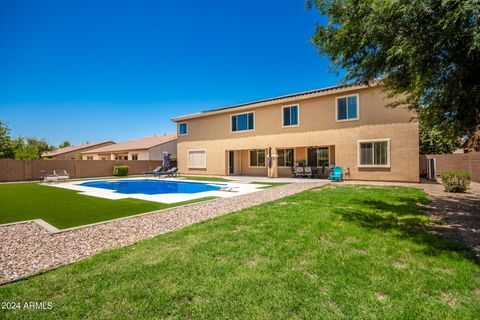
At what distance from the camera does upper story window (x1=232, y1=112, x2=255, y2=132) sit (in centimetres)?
2164

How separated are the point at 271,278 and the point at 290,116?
690 inches

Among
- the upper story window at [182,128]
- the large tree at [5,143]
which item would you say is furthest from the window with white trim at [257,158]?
the large tree at [5,143]

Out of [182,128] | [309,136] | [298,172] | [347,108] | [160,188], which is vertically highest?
[182,128]

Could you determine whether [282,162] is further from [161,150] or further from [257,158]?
[161,150]

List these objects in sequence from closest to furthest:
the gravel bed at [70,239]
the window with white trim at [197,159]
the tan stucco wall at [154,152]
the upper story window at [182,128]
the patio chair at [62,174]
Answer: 1. the gravel bed at [70,239]
2. the patio chair at [62,174]
3. the window with white trim at [197,159]
4. the upper story window at [182,128]
5. the tan stucco wall at [154,152]

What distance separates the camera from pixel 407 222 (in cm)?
576

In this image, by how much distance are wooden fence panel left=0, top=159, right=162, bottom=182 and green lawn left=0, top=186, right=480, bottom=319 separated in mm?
24561

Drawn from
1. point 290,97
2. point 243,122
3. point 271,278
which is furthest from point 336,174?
point 271,278

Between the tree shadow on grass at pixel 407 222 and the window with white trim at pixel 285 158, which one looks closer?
the tree shadow on grass at pixel 407 222

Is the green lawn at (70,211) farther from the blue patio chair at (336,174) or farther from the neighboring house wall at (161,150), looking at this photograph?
the neighboring house wall at (161,150)

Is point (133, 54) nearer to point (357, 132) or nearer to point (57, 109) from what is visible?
point (357, 132)

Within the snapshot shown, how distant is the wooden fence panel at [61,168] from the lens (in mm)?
20375

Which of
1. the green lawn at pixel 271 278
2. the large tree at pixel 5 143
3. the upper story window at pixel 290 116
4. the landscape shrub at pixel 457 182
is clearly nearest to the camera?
the green lawn at pixel 271 278

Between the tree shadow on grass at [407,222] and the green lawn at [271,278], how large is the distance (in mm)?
53
